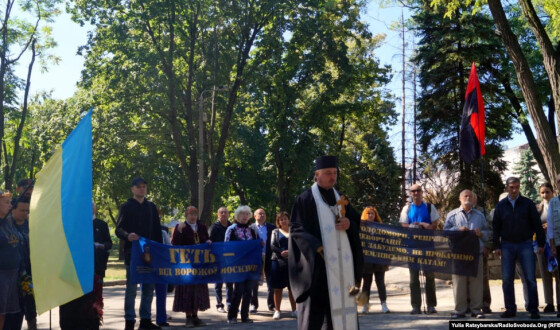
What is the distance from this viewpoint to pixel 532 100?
520 inches

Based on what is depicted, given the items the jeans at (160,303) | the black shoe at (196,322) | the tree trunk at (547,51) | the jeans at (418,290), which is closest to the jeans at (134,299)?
the jeans at (160,303)

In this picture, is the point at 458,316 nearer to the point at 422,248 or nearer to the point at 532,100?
the point at 422,248

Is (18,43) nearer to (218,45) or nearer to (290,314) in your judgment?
(218,45)

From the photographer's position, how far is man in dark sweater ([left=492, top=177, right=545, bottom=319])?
9969 mm

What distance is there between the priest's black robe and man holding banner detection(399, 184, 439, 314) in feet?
14.6

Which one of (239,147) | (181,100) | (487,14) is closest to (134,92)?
(181,100)

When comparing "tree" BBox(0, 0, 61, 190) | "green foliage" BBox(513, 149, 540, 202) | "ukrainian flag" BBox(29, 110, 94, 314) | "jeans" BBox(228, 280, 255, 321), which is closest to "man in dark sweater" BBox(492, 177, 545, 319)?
"jeans" BBox(228, 280, 255, 321)

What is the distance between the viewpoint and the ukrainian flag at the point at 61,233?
6.30 meters

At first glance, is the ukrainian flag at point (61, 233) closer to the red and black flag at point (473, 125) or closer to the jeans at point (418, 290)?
the jeans at point (418, 290)

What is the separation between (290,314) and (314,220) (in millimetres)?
5411

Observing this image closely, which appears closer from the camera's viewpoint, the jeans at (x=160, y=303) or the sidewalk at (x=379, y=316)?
the sidewalk at (x=379, y=316)

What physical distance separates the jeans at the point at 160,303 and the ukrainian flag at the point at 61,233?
14.5ft

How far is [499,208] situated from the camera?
1029 cm

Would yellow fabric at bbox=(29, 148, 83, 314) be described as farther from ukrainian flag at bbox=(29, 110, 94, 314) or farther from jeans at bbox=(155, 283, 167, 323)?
jeans at bbox=(155, 283, 167, 323)
